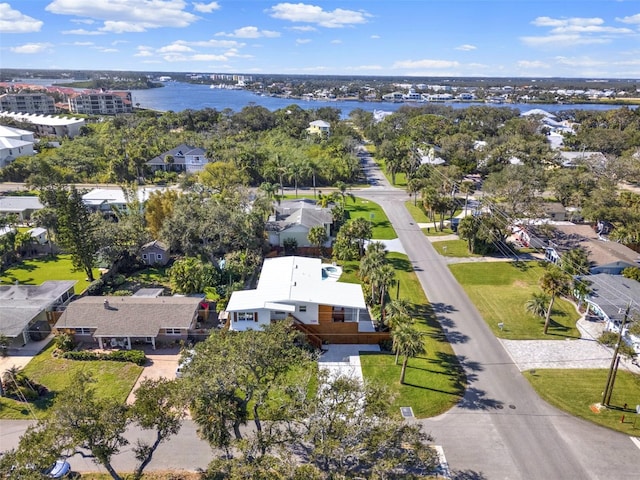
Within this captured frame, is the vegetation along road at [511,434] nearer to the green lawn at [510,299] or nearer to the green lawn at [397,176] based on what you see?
the green lawn at [510,299]

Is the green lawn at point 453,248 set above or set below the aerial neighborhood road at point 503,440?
above

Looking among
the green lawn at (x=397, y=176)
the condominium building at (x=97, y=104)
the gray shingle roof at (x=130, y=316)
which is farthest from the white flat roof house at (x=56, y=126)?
the gray shingle roof at (x=130, y=316)

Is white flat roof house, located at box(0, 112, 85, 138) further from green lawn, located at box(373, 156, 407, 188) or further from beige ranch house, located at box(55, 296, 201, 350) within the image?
beige ranch house, located at box(55, 296, 201, 350)

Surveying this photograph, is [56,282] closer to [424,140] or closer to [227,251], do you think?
[227,251]

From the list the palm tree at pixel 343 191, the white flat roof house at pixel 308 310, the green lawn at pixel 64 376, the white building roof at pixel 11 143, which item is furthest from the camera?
the white building roof at pixel 11 143

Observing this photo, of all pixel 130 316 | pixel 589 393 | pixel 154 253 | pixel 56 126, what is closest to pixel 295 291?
pixel 130 316

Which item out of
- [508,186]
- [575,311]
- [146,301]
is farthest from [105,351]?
[508,186]

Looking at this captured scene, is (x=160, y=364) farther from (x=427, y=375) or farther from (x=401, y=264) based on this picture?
(x=401, y=264)

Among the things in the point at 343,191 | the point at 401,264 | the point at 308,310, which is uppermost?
the point at 343,191
